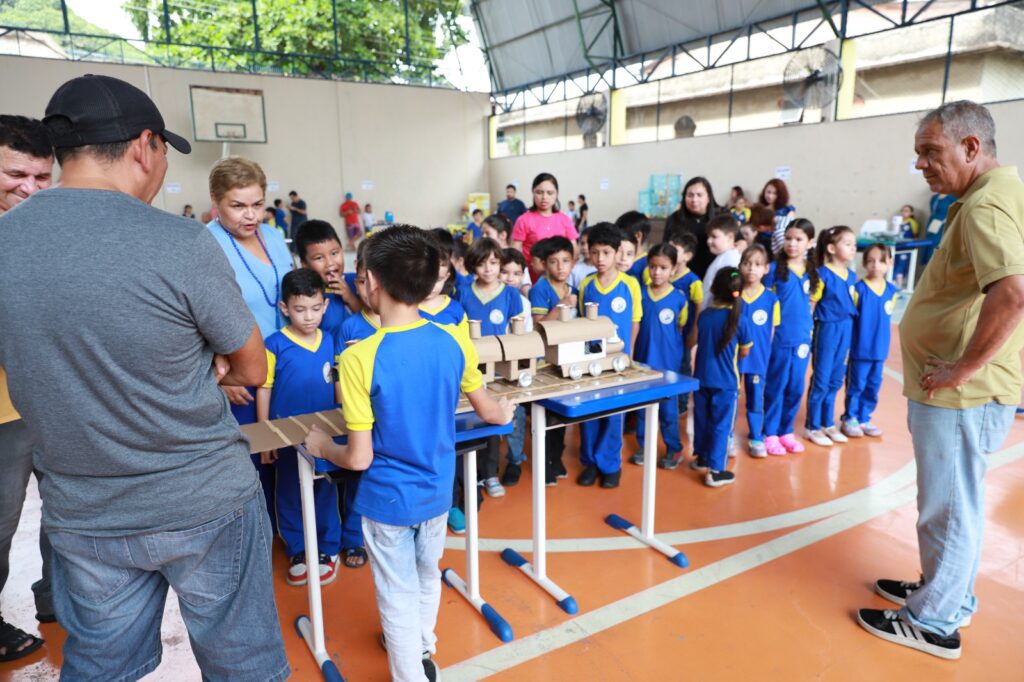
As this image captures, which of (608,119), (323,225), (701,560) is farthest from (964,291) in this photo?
(608,119)

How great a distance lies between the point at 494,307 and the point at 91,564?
89.7 inches

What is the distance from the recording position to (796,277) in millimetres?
3770

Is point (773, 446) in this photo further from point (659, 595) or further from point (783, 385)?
point (659, 595)

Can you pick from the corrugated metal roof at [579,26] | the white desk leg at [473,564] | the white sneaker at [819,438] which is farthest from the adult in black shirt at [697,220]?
the corrugated metal roof at [579,26]

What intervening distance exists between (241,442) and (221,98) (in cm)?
1468

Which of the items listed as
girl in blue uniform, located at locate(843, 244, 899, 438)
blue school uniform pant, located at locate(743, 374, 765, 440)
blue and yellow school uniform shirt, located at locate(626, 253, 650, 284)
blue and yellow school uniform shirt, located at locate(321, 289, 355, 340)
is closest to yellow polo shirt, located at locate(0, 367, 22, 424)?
blue and yellow school uniform shirt, located at locate(321, 289, 355, 340)

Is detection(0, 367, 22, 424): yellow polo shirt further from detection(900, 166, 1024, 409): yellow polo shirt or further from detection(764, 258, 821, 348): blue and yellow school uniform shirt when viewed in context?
detection(764, 258, 821, 348): blue and yellow school uniform shirt

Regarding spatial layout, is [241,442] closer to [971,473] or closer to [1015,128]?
[971,473]

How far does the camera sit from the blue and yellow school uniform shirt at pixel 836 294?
12.7 feet

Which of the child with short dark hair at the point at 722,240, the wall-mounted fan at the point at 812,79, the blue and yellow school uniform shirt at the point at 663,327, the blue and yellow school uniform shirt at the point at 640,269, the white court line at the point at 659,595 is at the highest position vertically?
the wall-mounted fan at the point at 812,79

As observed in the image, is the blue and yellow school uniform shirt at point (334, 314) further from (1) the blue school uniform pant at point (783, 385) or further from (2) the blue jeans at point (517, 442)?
(1) the blue school uniform pant at point (783, 385)

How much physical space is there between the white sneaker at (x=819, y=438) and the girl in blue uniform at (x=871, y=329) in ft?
0.68

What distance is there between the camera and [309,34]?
1562cm

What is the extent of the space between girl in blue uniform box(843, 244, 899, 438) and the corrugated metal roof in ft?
26.9
